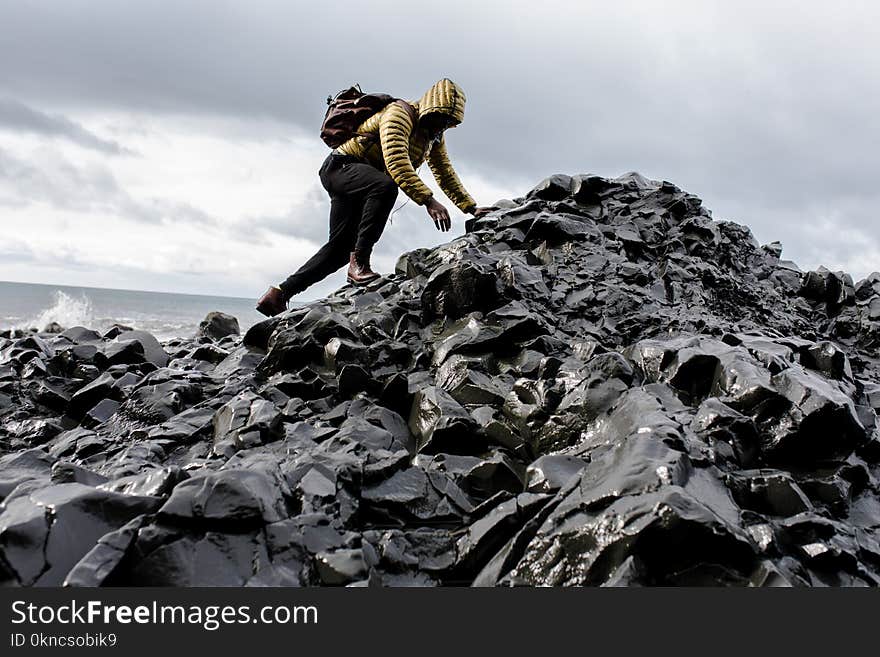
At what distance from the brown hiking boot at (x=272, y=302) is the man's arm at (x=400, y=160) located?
81.2 inches

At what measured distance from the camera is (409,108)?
641 cm

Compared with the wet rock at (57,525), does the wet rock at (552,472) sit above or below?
above

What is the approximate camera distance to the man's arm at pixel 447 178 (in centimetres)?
730

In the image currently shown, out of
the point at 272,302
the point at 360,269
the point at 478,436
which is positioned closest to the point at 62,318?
the point at 272,302

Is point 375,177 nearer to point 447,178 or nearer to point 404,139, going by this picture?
point 404,139

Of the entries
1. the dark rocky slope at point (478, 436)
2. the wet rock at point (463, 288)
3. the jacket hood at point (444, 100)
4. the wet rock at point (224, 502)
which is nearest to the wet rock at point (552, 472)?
the dark rocky slope at point (478, 436)

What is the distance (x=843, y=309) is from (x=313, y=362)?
7331mm

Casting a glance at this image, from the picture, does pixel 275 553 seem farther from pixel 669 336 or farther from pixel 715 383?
pixel 669 336

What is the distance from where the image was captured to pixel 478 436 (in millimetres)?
3777

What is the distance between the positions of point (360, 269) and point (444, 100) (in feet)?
7.04

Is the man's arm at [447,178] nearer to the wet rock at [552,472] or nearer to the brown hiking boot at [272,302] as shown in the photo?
the brown hiking boot at [272,302]

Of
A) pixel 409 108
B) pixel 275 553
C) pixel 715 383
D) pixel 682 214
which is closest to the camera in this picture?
pixel 275 553

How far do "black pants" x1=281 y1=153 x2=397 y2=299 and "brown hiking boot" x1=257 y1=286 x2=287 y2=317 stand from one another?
0.26 ft

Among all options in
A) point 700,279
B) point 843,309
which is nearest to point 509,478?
point 700,279
